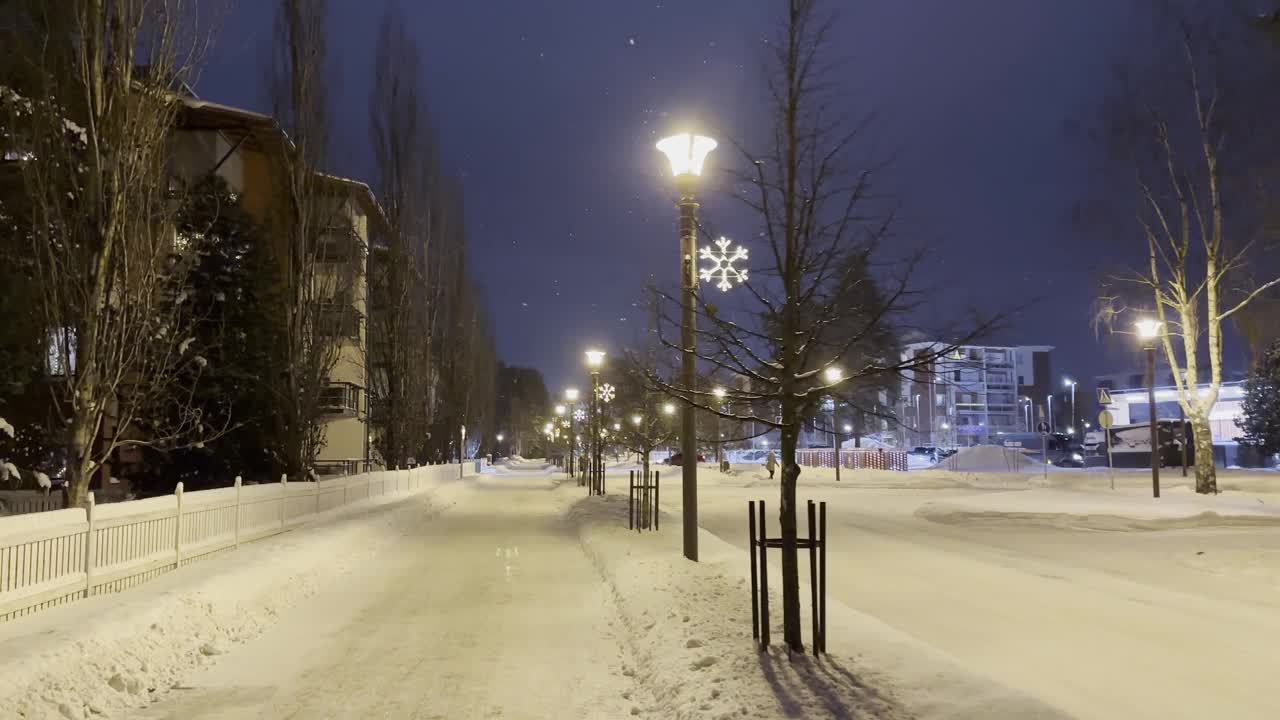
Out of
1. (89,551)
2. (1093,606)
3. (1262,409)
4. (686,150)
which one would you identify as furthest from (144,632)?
(1262,409)

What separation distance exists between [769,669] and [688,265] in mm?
6747

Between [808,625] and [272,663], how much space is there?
16.6 feet

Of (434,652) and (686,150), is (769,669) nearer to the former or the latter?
(434,652)

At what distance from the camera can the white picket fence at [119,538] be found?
32.7 ft

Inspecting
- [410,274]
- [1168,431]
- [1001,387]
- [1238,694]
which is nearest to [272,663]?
[1238,694]

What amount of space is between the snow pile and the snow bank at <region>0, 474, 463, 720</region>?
52.5 meters

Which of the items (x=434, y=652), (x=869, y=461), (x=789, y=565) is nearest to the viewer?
(x=789, y=565)

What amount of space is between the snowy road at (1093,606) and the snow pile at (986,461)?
39.2 metres

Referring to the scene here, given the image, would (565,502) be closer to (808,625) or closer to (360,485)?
(360,485)

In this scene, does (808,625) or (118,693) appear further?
(808,625)

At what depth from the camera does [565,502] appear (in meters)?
34.0

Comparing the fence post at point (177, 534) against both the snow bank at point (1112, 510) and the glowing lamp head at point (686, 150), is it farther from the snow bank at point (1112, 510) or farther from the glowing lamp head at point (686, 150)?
the snow bank at point (1112, 510)

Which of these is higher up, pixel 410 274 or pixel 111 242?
pixel 410 274

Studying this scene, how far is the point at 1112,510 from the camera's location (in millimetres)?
24141
